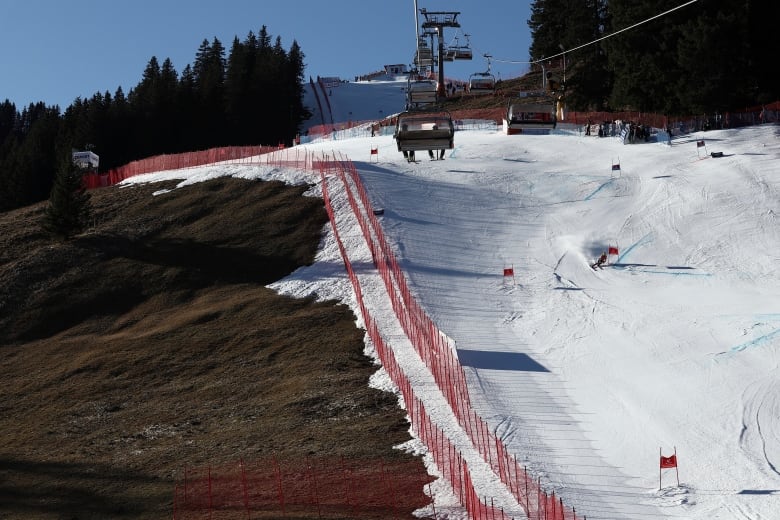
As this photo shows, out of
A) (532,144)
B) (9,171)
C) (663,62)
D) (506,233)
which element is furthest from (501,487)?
(9,171)

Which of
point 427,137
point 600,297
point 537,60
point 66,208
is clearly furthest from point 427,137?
point 537,60

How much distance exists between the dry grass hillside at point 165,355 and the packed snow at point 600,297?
1564 millimetres

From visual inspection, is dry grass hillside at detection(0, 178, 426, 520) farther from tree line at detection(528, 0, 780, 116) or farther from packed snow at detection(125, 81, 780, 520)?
tree line at detection(528, 0, 780, 116)

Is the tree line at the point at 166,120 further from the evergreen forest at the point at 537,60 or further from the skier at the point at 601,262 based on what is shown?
the skier at the point at 601,262

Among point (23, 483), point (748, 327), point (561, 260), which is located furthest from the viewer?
point (561, 260)

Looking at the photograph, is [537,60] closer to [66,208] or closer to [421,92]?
[421,92]

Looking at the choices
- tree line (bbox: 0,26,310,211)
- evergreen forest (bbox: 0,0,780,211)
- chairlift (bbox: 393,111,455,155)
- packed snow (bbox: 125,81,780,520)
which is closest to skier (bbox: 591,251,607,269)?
packed snow (bbox: 125,81,780,520)

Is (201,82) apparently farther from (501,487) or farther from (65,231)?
(501,487)

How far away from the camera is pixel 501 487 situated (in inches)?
781

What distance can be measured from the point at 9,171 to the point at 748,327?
216 ft

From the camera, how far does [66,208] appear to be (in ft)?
155

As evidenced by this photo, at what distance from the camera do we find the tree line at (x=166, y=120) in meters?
81.6

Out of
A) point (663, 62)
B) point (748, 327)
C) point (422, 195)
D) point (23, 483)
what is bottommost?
point (23, 483)

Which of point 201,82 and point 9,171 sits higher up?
point 201,82
